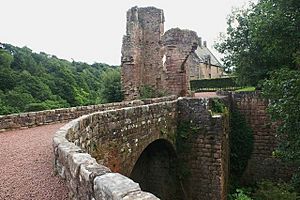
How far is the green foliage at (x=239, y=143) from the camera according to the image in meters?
15.6

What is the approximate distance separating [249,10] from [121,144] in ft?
53.0

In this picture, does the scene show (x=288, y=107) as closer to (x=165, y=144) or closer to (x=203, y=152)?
(x=203, y=152)

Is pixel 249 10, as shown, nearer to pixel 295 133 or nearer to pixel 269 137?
pixel 269 137

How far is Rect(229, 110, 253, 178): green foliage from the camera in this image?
15.6 meters

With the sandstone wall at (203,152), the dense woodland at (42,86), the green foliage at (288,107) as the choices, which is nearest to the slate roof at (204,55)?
the dense woodland at (42,86)

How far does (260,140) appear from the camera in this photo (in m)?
15.9

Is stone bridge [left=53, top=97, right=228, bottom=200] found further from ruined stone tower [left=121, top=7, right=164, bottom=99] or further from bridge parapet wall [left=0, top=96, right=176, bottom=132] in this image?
ruined stone tower [left=121, top=7, right=164, bottom=99]

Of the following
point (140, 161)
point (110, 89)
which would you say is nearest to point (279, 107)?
point (140, 161)

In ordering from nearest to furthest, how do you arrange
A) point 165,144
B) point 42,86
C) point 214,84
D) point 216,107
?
point 165,144, point 216,107, point 214,84, point 42,86

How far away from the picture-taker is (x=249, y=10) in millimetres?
21141

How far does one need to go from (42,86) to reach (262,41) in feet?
107

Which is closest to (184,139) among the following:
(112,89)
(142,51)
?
(142,51)

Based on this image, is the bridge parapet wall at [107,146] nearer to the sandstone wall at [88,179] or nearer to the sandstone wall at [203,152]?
the sandstone wall at [88,179]

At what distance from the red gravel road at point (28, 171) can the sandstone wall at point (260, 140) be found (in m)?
10.5
